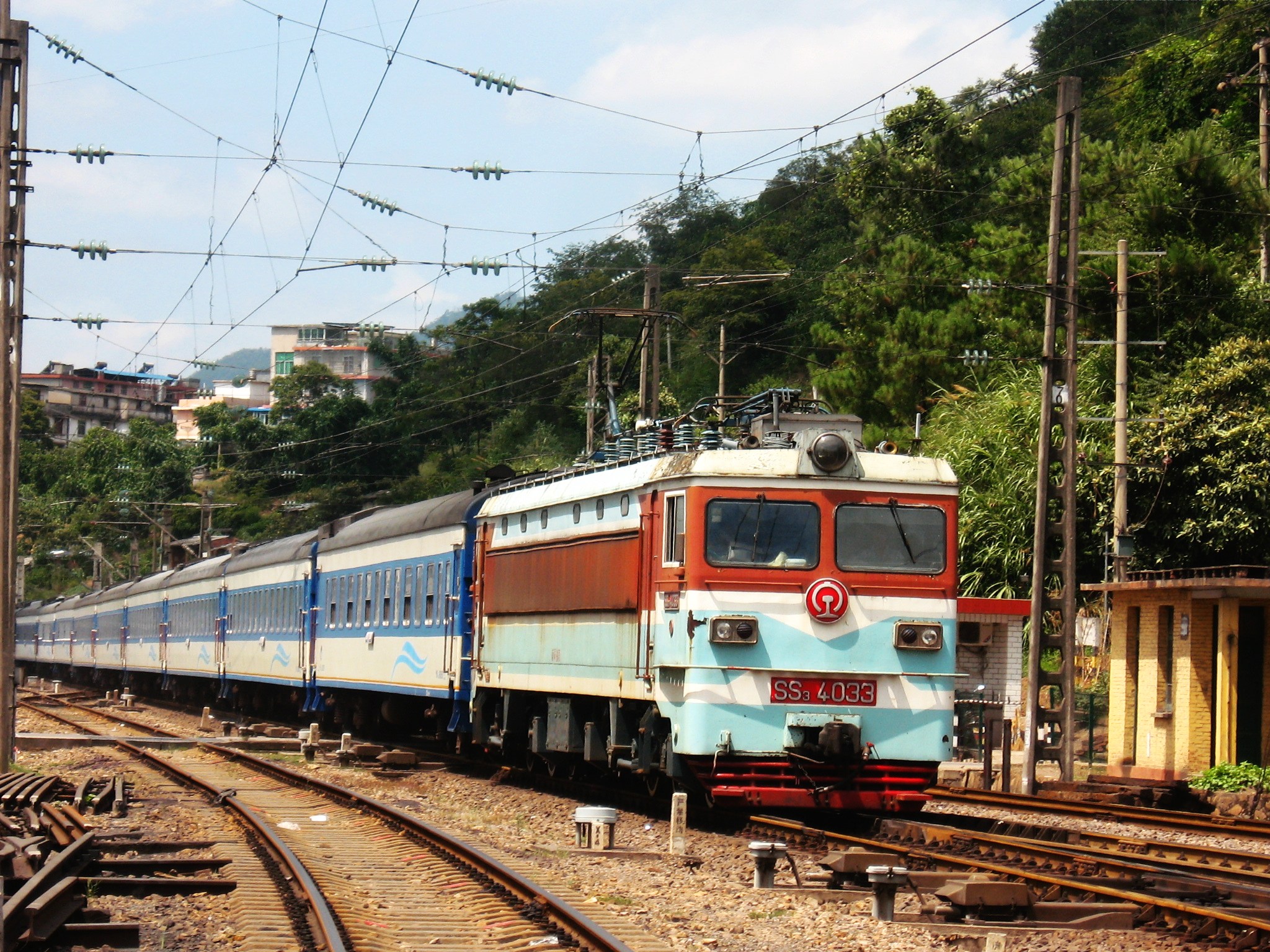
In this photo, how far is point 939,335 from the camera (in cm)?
4375

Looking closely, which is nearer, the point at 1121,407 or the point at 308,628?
the point at 1121,407

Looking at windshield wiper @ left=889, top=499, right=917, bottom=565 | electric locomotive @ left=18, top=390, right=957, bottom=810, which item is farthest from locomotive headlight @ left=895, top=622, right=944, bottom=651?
windshield wiper @ left=889, top=499, right=917, bottom=565

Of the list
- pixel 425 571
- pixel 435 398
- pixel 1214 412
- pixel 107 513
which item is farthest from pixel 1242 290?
pixel 107 513

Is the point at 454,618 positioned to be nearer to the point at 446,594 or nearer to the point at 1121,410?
the point at 446,594

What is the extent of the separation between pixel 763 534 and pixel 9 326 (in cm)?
1212

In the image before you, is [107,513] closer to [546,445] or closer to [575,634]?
[546,445]

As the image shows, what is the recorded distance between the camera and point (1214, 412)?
3002cm

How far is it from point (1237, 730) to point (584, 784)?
9467 mm

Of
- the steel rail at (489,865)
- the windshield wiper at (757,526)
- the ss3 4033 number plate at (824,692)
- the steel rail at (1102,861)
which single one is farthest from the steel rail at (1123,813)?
the steel rail at (489,865)

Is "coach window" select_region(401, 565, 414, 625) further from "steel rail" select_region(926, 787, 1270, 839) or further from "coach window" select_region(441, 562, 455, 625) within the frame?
"steel rail" select_region(926, 787, 1270, 839)

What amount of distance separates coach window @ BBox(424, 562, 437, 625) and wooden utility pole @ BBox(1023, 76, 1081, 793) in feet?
25.6

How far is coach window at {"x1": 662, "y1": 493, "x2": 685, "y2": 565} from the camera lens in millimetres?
13445

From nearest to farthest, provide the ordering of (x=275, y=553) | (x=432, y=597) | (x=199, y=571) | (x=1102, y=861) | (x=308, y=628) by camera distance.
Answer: (x=1102, y=861), (x=432, y=597), (x=308, y=628), (x=275, y=553), (x=199, y=571)

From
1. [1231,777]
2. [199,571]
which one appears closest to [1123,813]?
[1231,777]
